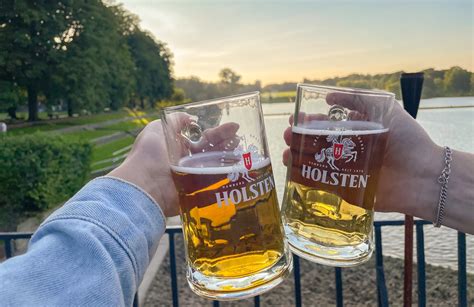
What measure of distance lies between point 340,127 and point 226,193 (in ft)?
0.96

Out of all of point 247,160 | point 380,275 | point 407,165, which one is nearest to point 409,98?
point 407,165

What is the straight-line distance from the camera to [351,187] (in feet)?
3.05

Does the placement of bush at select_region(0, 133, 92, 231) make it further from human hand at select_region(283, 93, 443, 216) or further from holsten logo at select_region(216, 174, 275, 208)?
holsten logo at select_region(216, 174, 275, 208)

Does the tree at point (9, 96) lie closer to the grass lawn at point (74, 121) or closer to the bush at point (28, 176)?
the grass lawn at point (74, 121)

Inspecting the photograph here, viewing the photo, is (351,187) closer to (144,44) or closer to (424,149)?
(424,149)

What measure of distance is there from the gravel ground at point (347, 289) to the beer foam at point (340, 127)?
2934 mm

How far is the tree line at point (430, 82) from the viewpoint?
1.22 meters

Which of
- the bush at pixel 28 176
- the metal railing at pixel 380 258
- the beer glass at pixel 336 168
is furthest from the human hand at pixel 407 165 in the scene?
the bush at pixel 28 176

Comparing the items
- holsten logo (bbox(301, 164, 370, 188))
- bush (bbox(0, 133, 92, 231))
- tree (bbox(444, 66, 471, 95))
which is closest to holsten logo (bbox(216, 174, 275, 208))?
holsten logo (bbox(301, 164, 370, 188))

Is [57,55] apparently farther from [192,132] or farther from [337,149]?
[337,149]

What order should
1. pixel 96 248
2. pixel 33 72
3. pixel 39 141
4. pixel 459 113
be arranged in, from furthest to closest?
pixel 33 72 → pixel 39 141 → pixel 459 113 → pixel 96 248

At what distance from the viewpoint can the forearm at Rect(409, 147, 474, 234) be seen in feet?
3.82

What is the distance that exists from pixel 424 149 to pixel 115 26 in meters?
31.9

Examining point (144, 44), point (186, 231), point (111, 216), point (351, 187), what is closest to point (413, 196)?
point (351, 187)
